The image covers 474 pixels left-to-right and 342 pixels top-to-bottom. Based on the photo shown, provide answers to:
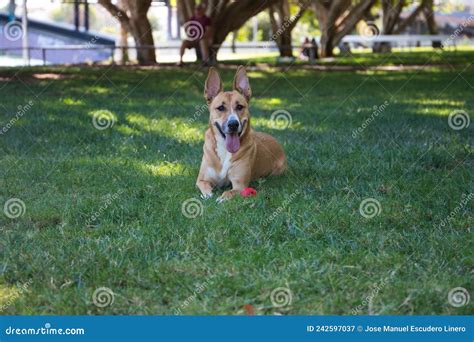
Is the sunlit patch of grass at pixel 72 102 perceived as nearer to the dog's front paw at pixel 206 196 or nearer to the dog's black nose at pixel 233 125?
the dog's black nose at pixel 233 125

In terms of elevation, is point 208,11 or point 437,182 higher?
point 208,11

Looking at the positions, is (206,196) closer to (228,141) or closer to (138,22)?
(228,141)

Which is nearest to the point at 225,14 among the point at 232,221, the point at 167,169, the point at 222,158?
the point at 167,169

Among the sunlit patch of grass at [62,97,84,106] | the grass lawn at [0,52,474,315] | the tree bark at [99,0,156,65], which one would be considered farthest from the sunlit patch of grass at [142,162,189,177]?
the tree bark at [99,0,156,65]

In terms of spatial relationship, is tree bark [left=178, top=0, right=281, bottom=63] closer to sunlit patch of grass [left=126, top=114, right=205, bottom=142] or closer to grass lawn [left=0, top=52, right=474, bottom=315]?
sunlit patch of grass [left=126, top=114, right=205, bottom=142]

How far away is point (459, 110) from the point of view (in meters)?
12.9

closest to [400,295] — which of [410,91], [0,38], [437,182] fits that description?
[437,182]

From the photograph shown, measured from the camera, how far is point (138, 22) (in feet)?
81.9

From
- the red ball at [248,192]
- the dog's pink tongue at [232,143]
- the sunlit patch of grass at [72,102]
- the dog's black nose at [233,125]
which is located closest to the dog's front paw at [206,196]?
the red ball at [248,192]

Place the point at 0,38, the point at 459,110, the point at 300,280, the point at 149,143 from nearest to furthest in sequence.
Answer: the point at 300,280 < the point at 149,143 < the point at 459,110 < the point at 0,38

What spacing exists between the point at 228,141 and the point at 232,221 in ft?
4.81

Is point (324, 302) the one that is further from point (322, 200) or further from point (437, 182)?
point (437, 182)

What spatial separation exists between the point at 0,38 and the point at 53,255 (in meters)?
44.7

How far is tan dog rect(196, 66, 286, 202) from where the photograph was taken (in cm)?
696
